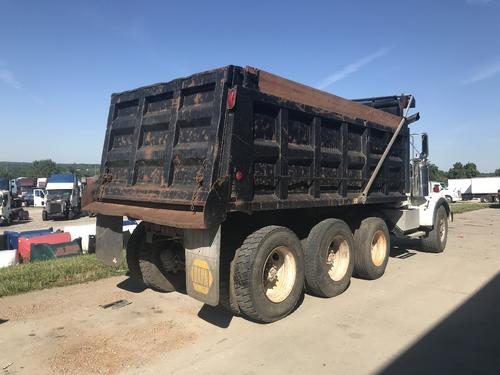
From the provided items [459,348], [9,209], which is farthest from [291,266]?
[9,209]

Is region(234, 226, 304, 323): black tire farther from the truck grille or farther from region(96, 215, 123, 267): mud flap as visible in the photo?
the truck grille

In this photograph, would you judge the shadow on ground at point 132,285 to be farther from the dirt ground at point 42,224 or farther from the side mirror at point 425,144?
the dirt ground at point 42,224

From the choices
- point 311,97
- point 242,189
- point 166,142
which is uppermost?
point 311,97

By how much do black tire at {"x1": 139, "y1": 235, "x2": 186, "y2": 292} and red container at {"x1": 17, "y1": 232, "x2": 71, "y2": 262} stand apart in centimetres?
Answer: 410

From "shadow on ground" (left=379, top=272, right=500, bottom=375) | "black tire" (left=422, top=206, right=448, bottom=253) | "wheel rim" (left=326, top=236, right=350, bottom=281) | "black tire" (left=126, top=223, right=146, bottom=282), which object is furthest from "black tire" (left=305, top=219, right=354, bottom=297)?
"black tire" (left=422, top=206, right=448, bottom=253)

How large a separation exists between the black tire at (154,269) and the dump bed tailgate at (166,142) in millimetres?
907

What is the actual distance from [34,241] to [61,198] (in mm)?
18997

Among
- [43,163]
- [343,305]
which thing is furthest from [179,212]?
[43,163]

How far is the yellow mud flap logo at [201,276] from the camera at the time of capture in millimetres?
4282

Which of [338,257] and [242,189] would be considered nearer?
[242,189]

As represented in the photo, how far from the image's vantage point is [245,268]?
14.8 feet

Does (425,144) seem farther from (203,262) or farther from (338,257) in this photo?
(203,262)

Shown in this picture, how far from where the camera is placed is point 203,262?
4336 millimetres

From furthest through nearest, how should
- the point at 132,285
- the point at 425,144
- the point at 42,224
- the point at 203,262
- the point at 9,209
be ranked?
the point at 42,224 < the point at 9,209 < the point at 425,144 < the point at 132,285 < the point at 203,262
